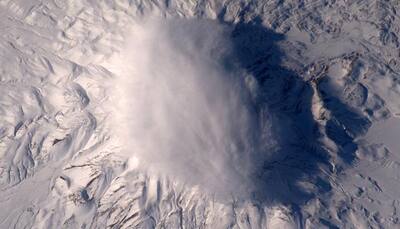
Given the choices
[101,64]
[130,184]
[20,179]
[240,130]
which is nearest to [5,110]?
[20,179]

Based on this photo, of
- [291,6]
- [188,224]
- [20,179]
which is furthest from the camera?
[291,6]

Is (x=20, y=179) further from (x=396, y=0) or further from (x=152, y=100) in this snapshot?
(x=396, y=0)

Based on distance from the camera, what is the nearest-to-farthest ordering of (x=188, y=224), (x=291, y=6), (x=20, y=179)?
(x=188, y=224), (x=20, y=179), (x=291, y=6)
